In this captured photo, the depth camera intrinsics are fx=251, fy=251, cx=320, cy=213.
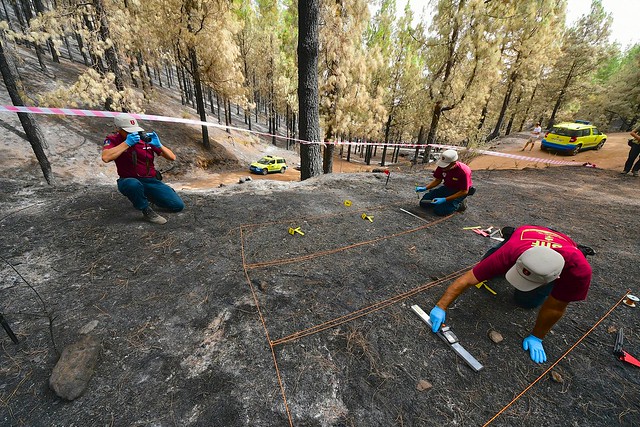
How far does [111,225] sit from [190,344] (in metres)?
2.62

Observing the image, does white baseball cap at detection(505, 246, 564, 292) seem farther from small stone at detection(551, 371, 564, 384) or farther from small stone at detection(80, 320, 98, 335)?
small stone at detection(80, 320, 98, 335)

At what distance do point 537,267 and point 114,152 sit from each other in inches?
194

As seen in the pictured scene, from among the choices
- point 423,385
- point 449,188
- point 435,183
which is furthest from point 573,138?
point 423,385

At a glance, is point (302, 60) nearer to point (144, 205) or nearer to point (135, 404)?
point (144, 205)

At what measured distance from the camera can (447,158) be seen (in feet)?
15.0

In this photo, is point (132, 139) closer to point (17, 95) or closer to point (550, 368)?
point (17, 95)

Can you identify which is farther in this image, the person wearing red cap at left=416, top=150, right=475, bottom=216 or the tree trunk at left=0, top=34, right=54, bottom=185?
the tree trunk at left=0, top=34, right=54, bottom=185

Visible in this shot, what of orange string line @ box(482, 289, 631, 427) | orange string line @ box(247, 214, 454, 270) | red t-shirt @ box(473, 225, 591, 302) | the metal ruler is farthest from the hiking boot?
orange string line @ box(482, 289, 631, 427)

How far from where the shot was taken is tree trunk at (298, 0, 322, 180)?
6125 mm

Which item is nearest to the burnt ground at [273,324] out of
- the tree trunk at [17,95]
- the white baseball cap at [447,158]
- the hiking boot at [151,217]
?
the hiking boot at [151,217]

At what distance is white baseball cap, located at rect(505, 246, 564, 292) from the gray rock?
11.2 ft

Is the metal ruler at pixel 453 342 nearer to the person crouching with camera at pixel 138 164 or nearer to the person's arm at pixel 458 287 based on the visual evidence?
the person's arm at pixel 458 287

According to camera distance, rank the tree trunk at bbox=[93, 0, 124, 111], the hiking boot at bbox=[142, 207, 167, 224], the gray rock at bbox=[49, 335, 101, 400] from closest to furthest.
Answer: the gray rock at bbox=[49, 335, 101, 400], the hiking boot at bbox=[142, 207, 167, 224], the tree trunk at bbox=[93, 0, 124, 111]

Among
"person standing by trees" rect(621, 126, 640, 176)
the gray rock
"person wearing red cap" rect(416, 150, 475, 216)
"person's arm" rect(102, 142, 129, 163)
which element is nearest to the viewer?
the gray rock
